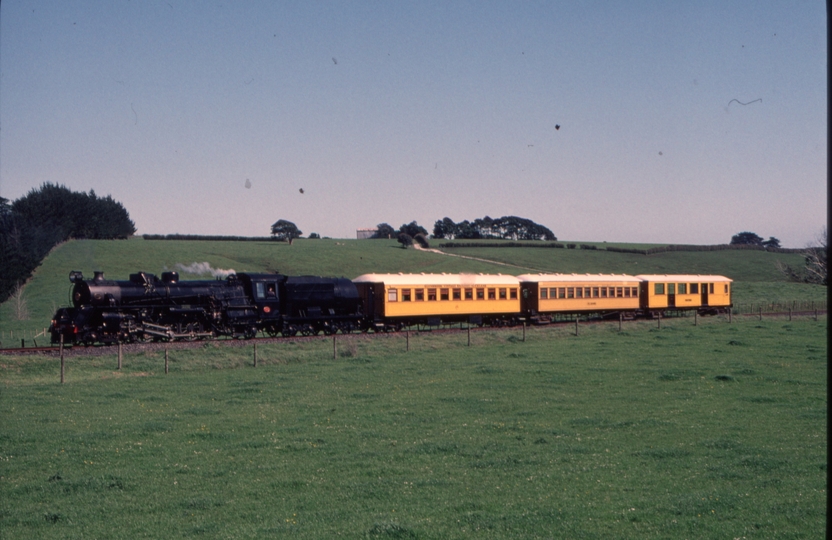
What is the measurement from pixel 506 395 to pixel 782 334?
2642 cm

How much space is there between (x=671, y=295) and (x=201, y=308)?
36893 millimetres

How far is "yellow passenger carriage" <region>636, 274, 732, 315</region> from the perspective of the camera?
54594mm

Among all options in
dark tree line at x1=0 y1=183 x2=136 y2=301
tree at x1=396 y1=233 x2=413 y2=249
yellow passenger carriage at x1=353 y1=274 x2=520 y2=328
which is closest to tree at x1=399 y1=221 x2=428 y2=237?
tree at x1=396 y1=233 x2=413 y2=249

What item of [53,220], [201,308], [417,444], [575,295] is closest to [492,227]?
[53,220]

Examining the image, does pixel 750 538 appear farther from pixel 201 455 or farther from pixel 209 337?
pixel 209 337

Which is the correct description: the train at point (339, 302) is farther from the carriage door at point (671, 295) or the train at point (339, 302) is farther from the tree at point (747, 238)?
the tree at point (747, 238)

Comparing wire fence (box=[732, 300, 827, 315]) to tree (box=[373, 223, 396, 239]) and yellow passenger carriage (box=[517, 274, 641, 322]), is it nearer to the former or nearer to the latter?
yellow passenger carriage (box=[517, 274, 641, 322])

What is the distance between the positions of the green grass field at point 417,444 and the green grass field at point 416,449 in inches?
2.3

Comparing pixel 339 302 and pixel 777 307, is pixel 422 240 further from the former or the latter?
pixel 339 302

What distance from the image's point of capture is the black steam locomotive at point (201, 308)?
3275 centimetres

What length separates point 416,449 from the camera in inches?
578

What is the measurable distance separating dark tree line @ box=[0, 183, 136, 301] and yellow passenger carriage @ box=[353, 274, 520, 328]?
39698 mm

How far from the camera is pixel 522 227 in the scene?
152500 mm

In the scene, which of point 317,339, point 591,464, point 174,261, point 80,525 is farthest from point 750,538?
point 174,261
